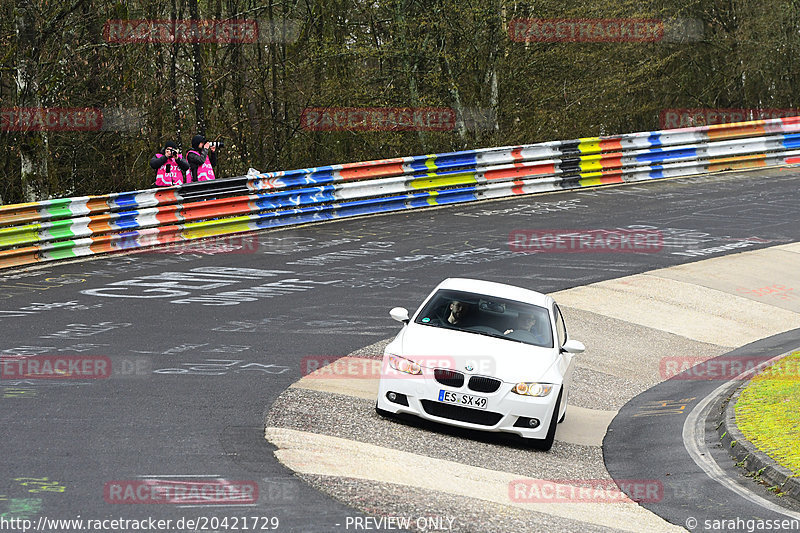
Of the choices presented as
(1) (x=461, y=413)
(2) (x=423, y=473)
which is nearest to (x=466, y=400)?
(1) (x=461, y=413)

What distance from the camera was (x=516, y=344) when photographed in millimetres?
10320

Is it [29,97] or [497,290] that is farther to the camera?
[29,97]

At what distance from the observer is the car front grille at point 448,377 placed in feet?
31.7

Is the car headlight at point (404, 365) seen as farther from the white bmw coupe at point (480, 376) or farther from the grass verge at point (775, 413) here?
the grass verge at point (775, 413)

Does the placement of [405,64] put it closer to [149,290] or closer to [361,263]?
[361,263]

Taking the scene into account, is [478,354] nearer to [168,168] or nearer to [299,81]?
[168,168]

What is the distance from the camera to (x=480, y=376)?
9625 mm

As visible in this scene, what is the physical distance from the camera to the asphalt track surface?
303 inches

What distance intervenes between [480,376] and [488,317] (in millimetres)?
1264

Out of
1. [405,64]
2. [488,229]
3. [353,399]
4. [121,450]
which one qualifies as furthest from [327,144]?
[121,450]

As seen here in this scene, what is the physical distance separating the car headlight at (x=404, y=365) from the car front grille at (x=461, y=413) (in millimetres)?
302

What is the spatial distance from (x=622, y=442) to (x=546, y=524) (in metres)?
3.43

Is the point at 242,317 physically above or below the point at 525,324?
below

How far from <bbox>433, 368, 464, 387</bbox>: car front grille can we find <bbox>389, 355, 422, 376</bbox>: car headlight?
175mm
